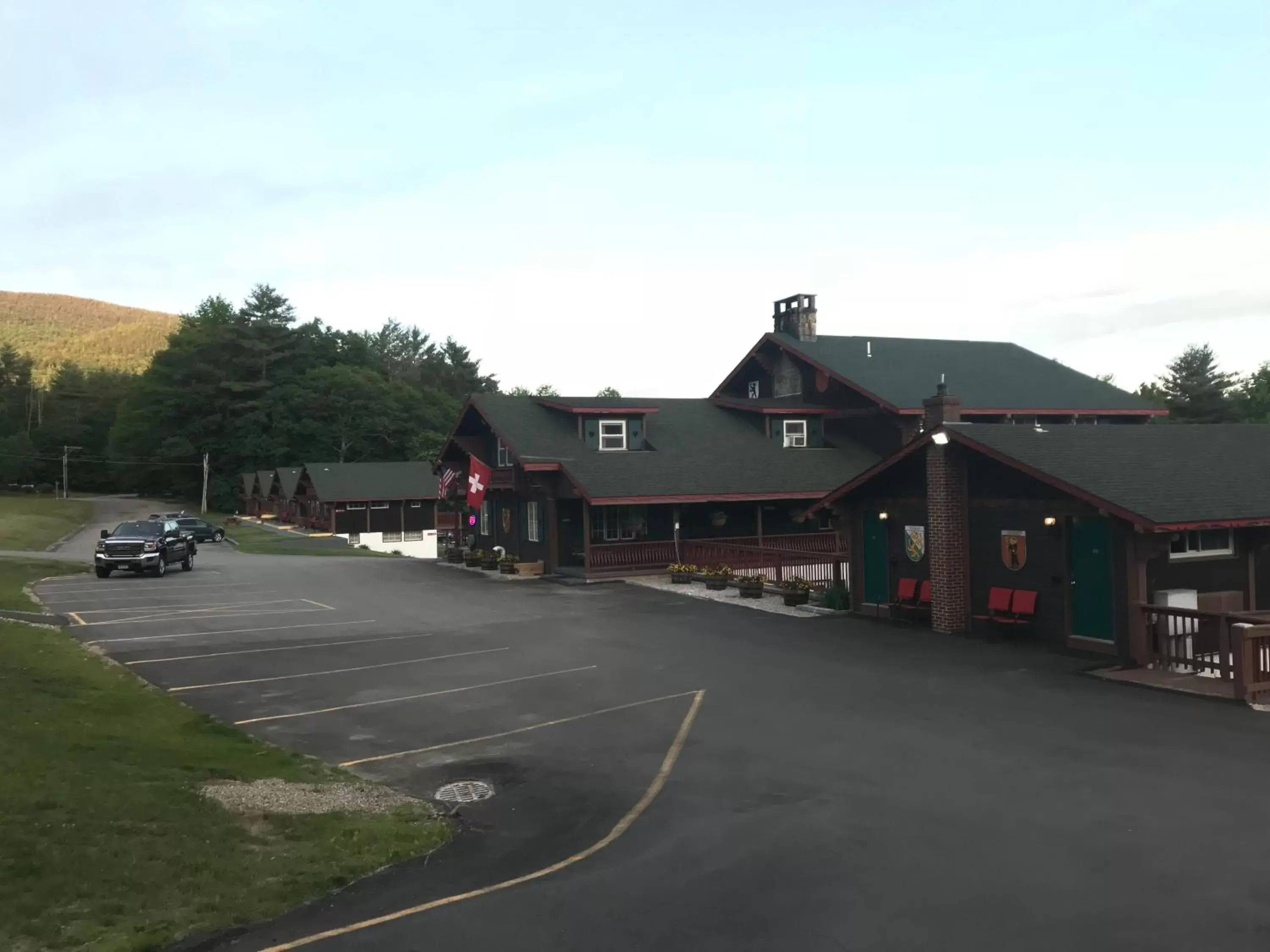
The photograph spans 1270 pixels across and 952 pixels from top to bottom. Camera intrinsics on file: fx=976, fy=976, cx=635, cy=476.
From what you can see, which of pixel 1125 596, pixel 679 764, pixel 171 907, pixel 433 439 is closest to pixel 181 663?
pixel 679 764

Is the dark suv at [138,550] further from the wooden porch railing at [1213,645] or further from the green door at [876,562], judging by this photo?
the wooden porch railing at [1213,645]

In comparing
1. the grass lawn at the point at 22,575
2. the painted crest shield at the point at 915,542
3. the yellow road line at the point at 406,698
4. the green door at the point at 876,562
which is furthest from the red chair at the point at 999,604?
the grass lawn at the point at 22,575

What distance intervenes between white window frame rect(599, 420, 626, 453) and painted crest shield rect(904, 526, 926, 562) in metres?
17.8

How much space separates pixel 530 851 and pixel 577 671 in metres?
8.92

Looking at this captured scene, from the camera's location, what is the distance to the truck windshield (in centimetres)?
3728

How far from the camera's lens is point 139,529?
3784 cm

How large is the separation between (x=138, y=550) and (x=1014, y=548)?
30.6 meters

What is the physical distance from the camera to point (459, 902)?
7879 millimetres

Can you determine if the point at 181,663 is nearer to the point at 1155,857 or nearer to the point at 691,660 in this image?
the point at 691,660

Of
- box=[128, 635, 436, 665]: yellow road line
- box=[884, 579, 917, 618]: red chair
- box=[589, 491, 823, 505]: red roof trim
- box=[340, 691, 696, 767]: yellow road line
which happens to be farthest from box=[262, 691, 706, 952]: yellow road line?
box=[589, 491, 823, 505]: red roof trim

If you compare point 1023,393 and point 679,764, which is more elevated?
point 1023,393

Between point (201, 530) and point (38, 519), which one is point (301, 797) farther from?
point (38, 519)

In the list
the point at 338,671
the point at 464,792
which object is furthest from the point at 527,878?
the point at 338,671

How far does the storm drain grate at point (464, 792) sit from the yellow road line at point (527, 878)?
5.87 feet
